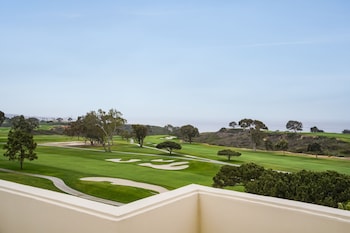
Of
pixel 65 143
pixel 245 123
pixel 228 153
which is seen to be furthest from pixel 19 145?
pixel 245 123

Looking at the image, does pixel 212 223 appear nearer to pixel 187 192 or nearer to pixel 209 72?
pixel 187 192

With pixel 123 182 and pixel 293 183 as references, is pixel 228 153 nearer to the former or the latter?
pixel 293 183

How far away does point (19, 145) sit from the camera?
3064mm

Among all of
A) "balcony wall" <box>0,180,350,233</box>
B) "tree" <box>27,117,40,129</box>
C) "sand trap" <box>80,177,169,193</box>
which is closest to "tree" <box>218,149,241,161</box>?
"sand trap" <box>80,177,169,193</box>

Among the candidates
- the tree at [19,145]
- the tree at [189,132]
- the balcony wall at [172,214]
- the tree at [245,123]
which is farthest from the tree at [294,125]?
the tree at [19,145]

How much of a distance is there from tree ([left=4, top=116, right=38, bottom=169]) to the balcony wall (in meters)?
1.20

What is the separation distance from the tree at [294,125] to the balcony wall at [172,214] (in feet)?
4.38

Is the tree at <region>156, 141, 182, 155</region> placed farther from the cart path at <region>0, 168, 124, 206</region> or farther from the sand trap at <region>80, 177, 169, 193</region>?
the cart path at <region>0, 168, 124, 206</region>

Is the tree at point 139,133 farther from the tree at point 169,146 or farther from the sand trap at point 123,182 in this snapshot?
the sand trap at point 123,182

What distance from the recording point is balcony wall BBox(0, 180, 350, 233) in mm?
1364

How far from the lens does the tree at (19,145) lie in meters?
2.99

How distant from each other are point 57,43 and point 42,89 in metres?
0.47

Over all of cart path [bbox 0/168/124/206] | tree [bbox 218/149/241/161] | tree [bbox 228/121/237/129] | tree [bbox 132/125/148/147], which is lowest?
cart path [bbox 0/168/124/206]

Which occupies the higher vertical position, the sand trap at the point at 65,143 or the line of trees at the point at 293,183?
the sand trap at the point at 65,143
